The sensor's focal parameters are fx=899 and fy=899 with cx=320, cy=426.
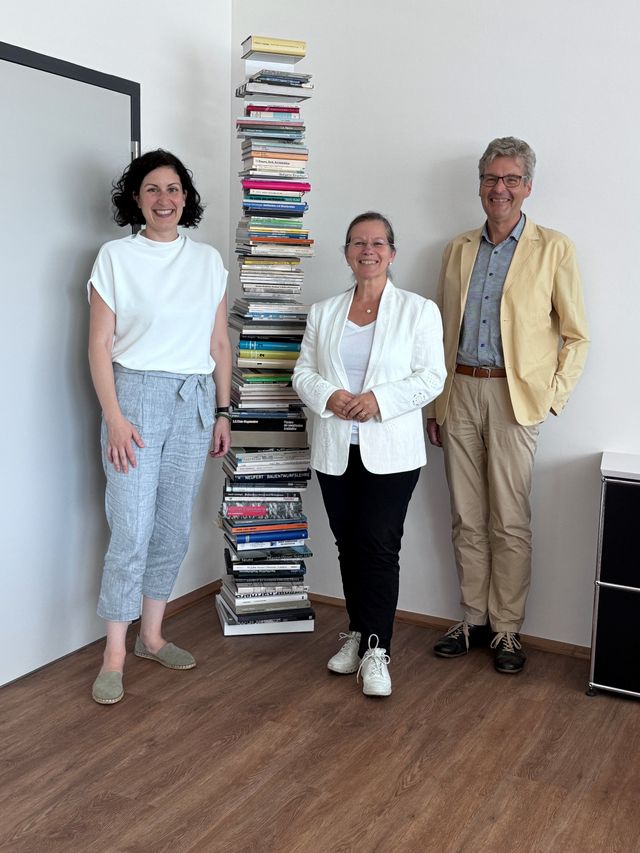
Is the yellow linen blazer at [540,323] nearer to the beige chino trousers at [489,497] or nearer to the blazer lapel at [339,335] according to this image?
the beige chino trousers at [489,497]

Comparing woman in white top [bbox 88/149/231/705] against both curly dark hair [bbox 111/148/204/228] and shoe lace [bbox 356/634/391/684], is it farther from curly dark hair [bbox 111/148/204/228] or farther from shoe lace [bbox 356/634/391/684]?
shoe lace [bbox 356/634/391/684]

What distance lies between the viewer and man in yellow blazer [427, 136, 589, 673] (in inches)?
126

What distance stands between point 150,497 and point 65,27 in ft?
5.36

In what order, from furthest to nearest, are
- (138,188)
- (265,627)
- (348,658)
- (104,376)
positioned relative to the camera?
1. (265,627)
2. (348,658)
3. (138,188)
4. (104,376)

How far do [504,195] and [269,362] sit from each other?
3.48 feet

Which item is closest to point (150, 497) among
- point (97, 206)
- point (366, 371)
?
point (366, 371)

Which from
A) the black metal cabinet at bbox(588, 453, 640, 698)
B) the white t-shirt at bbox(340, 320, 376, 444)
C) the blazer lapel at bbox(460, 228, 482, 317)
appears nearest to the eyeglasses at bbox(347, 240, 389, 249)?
the white t-shirt at bbox(340, 320, 376, 444)

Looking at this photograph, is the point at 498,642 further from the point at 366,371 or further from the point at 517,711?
the point at 366,371

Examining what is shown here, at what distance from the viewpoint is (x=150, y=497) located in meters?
3.06

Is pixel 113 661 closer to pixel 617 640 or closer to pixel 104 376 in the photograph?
pixel 104 376

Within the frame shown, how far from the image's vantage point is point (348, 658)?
3.28 meters

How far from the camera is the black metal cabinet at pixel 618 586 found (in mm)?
2986

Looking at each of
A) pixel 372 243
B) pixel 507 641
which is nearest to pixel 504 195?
pixel 372 243

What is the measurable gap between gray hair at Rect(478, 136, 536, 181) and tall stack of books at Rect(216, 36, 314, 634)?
0.69 metres
